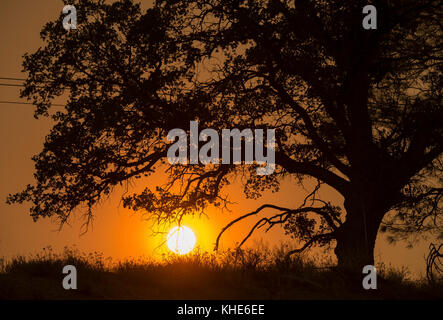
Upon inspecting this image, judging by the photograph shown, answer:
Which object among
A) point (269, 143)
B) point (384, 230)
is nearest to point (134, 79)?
point (269, 143)

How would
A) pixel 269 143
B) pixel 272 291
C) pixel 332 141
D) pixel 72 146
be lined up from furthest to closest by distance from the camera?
pixel 332 141 → pixel 269 143 → pixel 72 146 → pixel 272 291

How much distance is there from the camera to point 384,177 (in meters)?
15.1

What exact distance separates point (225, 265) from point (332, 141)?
274 inches

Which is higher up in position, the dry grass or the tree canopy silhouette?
the tree canopy silhouette

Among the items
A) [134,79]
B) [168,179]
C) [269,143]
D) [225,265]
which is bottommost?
[225,265]

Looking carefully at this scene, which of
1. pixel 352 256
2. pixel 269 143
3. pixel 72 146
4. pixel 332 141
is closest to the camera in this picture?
pixel 352 256

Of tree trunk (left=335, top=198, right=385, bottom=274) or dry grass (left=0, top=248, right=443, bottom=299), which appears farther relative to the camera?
tree trunk (left=335, top=198, right=385, bottom=274)

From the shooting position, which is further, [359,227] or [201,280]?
[359,227]

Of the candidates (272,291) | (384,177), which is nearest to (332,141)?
(384,177)

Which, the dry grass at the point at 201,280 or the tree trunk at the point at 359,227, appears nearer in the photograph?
the dry grass at the point at 201,280

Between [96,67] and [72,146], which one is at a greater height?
[96,67]
